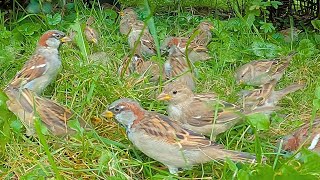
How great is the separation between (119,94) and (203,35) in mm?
1565

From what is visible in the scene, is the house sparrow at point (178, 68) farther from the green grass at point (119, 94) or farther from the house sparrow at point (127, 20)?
the house sparrow at point (127, 20)

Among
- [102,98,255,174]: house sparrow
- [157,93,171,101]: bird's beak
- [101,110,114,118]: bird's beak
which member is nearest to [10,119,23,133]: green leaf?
[101,110,114,118]: bird's beak

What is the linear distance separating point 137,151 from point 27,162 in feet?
2.14

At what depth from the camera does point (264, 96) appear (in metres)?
4.81

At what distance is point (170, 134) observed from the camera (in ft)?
13.2

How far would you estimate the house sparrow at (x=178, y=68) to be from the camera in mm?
5129

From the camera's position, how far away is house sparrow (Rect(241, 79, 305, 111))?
477cm

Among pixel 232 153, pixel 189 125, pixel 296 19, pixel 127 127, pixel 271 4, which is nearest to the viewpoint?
pixel 232 153

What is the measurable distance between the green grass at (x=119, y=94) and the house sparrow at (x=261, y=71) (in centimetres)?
10

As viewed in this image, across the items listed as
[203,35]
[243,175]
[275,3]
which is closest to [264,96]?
[243,175]

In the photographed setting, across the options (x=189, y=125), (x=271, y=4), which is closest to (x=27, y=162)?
(x=189, y=125)

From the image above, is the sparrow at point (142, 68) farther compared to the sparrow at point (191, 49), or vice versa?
the sparrow at point (191, 49)

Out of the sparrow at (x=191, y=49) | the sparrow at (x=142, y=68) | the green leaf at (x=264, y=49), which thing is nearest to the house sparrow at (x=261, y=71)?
the green leaf at (x=264, y=49)

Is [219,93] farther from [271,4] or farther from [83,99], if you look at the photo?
[271,4]
